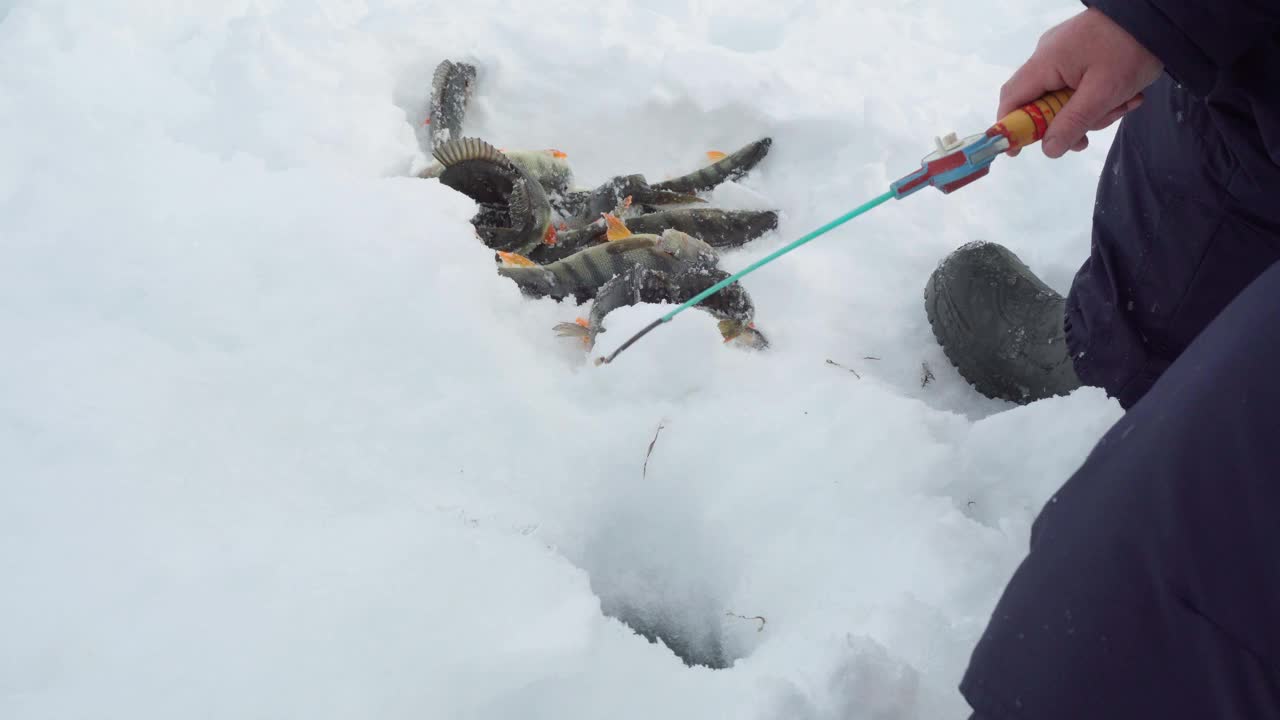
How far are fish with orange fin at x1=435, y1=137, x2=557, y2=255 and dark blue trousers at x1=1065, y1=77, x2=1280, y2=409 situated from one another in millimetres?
2157

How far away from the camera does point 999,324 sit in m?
2.55

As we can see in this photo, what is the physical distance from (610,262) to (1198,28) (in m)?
2.23

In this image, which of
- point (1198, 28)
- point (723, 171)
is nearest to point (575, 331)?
point (723, 171)

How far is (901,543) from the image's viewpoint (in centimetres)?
168

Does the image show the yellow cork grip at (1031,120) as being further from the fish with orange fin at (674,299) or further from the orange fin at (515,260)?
the orange fin at (515,260)

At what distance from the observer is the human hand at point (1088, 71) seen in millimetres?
1355

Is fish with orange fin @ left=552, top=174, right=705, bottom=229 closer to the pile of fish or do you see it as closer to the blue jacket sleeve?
the pile of fish

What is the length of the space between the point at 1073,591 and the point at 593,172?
3394 mm

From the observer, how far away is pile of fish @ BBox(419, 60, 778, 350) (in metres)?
3.00

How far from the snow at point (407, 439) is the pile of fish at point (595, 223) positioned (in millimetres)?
172

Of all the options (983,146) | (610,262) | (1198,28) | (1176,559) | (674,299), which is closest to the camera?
(1176,559)

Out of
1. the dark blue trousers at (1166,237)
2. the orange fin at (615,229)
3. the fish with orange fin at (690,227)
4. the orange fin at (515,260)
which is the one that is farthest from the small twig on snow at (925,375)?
the orange fin at (515,260)

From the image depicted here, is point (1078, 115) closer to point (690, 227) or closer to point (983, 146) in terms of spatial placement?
point (983, 146)

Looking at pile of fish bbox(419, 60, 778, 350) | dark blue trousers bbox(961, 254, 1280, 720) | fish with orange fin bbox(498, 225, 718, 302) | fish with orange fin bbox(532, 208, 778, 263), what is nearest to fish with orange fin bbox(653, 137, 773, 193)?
pile of fish bbox(419, 60, 778, 350)
